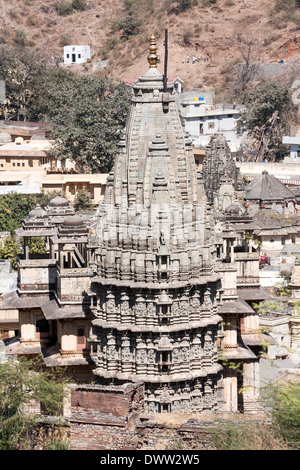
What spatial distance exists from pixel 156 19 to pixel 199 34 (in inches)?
347

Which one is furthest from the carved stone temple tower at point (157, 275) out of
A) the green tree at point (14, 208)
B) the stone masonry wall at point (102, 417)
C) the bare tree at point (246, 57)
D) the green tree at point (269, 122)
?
the bare tree at point (246, 57)

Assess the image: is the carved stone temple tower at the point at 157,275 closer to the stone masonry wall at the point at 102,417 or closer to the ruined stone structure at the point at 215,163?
the stone masonry wall at the point at 102,417

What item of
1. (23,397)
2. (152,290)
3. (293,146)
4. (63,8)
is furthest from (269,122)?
(23,397)

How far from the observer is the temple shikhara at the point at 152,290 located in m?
39.9

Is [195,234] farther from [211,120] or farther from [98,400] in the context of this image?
[211,120]

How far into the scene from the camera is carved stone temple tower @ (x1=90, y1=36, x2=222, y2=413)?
39.8 meters

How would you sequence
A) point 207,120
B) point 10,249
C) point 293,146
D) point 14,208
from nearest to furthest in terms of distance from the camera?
point 10,249 → point 14,208 → point 293,146 → point 207,120

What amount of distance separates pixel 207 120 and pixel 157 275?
73.8m

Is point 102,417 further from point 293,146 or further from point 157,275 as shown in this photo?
point 293,146

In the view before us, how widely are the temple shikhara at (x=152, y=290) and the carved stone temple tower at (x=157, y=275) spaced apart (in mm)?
32

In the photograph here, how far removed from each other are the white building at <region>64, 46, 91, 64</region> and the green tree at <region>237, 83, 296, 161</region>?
45.4 meters

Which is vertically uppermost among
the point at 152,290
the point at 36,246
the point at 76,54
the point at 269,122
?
the point at 76,54

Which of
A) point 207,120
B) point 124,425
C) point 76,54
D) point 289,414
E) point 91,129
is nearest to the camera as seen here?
point 289,414

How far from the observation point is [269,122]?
363 feet
